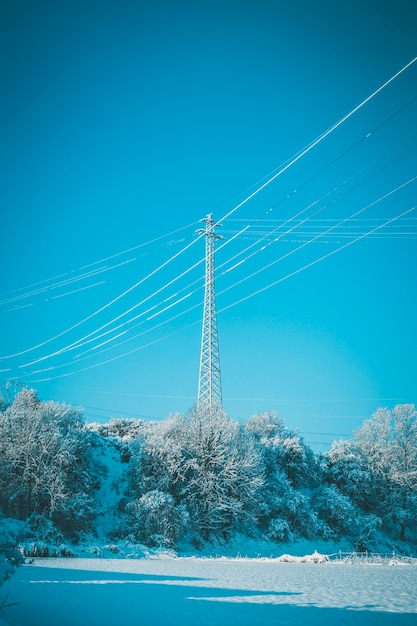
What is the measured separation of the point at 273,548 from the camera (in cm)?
4044

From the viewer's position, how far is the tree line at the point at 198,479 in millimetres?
32781

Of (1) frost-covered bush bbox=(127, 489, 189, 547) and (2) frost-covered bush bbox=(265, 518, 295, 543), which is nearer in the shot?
(1) frost-covered bush bbox=(127, 489, 189, 547)

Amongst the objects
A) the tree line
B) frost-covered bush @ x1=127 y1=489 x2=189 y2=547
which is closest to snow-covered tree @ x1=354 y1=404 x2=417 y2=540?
the tree line

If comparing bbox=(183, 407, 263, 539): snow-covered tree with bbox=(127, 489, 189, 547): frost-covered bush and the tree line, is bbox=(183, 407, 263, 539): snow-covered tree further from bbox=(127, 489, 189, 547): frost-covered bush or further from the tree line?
bbox=(127, 489, 189, 547): frost-covered bush

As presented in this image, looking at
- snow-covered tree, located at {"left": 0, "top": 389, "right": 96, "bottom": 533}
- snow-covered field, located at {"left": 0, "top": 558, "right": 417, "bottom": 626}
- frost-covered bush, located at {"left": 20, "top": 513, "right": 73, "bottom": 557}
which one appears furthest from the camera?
snow-covered tree, located at {"left": 0, "top": 389, "right": 96, "bottom": 533}

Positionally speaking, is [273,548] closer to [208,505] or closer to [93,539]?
[208,505]

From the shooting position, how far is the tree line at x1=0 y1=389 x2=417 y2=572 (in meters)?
32.8

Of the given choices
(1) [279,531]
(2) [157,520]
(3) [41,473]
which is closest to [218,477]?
(2) [157,520]

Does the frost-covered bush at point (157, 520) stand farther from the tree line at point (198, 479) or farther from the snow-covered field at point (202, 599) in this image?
the snow-covered field at point (202, 599)

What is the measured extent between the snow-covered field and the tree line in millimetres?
9778

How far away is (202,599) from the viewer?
12.3 meters

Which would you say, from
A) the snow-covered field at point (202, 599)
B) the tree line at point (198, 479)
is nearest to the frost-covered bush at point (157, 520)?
the tree line at point (198, 479)

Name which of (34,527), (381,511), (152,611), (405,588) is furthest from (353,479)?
(152,611)

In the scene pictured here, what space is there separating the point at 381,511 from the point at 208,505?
2631cm
